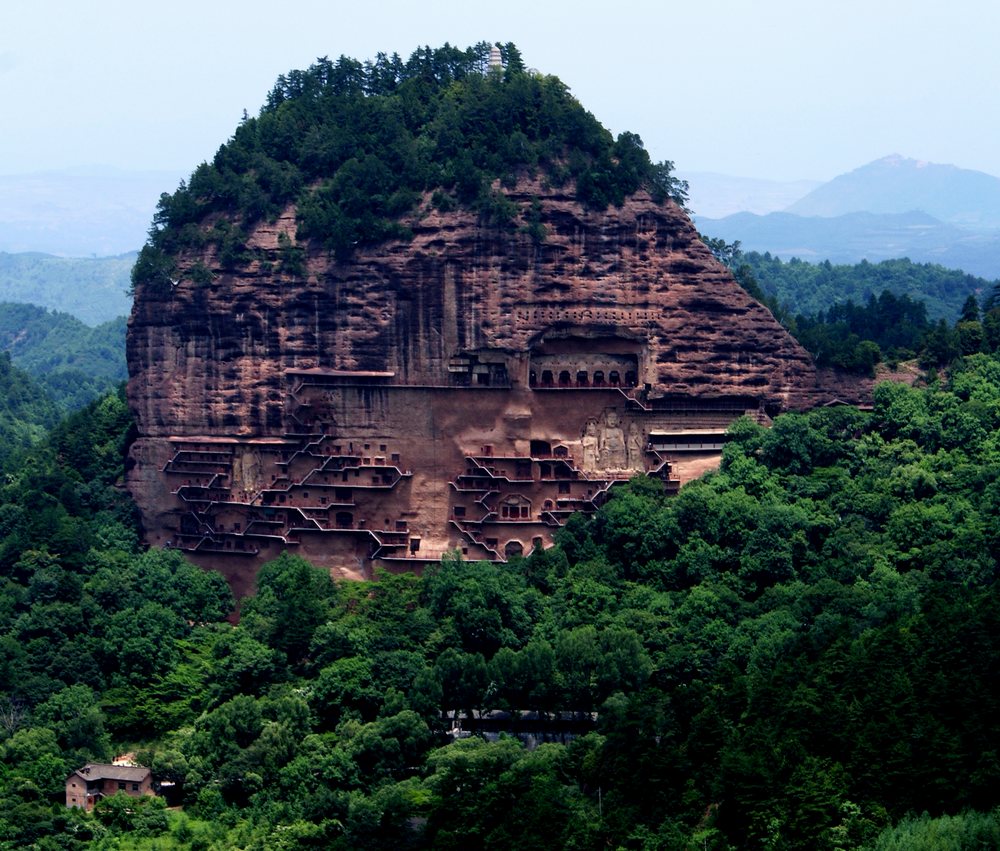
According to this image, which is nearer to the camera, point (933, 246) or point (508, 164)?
point (508, 164)

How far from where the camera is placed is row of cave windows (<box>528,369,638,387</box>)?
5156cm

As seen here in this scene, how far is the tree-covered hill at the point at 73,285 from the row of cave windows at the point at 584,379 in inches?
5033

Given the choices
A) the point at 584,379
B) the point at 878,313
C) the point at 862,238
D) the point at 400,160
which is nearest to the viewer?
the point at 584,379

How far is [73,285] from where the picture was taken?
7510 inches

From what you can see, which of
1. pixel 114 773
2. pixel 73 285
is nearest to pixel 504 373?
pixel 114 773

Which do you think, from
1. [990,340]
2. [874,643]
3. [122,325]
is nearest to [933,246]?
[122,325]

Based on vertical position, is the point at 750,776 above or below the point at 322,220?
below

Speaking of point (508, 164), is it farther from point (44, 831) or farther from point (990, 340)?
point (44, 831)

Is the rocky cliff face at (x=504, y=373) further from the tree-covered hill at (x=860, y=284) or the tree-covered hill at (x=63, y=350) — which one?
the tree-covered hill at (x=63, y=350)

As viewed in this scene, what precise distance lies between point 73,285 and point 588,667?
150894mm

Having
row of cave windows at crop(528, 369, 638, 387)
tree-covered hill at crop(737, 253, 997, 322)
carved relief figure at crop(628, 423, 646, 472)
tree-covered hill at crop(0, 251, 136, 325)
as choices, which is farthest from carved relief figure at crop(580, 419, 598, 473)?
tree-covered hill at crop(0, 251, 136, 325)

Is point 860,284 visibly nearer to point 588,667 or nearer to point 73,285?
point 588,667

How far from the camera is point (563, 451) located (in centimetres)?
5159

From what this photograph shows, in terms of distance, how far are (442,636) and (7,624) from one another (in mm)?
9762
